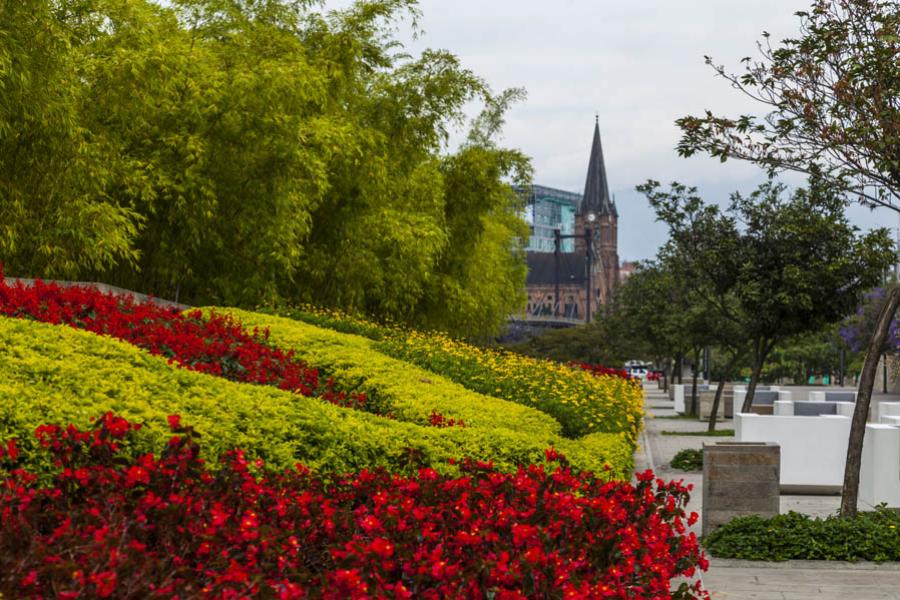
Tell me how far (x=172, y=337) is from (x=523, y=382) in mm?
4246

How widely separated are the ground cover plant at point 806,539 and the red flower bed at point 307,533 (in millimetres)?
3454

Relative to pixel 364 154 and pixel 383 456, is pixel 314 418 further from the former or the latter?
pixel 364 154

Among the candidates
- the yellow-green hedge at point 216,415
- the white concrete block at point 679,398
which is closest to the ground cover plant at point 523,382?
the yellow-green hedge at point 216,415

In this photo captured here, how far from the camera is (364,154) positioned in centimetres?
2008

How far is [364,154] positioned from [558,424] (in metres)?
10.2

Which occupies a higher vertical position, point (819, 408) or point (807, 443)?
point (819, 408)

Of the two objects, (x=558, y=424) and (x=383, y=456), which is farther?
(x=558, y=424)

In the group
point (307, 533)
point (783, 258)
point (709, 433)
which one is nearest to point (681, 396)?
point (709, 433)

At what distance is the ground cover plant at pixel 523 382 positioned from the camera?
11375mm

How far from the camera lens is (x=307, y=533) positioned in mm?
4645

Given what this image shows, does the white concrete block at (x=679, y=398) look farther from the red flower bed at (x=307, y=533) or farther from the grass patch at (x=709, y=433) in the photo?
the red flower bed at (x=307, y=533)

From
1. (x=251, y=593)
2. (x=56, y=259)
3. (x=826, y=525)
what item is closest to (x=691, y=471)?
(x=826, y=525)

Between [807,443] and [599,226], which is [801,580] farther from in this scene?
[599,226]

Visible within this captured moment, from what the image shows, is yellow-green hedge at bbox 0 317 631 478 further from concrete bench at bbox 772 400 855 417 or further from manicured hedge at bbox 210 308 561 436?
concrete bench at bbox 772 400 855 417
